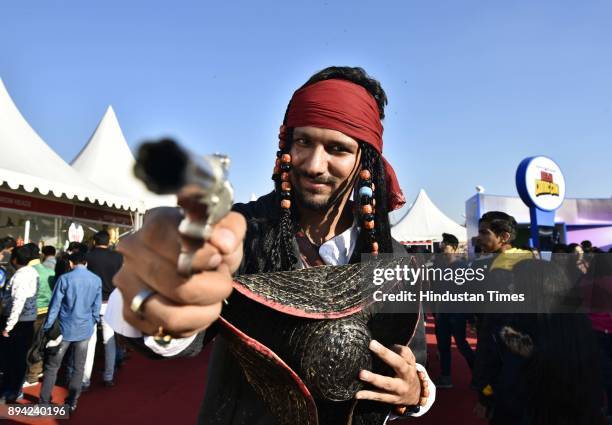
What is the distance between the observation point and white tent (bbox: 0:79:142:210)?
7.14 m

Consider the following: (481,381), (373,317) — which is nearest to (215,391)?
(373,317)

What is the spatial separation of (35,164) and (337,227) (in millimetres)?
8218

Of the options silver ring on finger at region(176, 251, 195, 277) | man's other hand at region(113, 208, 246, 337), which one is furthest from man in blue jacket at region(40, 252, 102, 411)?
silver ring on finger at region(176, 251, 195, 277)

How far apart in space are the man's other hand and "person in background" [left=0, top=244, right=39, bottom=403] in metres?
5.17

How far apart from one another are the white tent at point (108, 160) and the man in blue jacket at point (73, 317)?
621 centimetres

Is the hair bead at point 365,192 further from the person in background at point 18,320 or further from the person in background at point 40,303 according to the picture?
the person in background at point 40,303

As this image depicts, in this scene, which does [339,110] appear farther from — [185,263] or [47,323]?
[47,323]

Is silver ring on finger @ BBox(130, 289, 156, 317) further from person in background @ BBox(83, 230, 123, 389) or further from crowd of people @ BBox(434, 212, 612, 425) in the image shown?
person in background @ BBox(83, 230, 123, 389)

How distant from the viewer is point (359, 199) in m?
1.57

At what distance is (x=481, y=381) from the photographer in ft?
10.5

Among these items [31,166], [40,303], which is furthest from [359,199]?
[31,166]

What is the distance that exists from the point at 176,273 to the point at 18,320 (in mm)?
5508

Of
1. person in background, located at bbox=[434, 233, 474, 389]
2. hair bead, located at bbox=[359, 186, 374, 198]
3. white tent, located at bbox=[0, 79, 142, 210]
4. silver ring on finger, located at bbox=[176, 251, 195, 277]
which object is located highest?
white tent, located at bbox=[0, 79, 142, 210]

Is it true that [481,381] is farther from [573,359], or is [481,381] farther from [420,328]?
[420,328]
